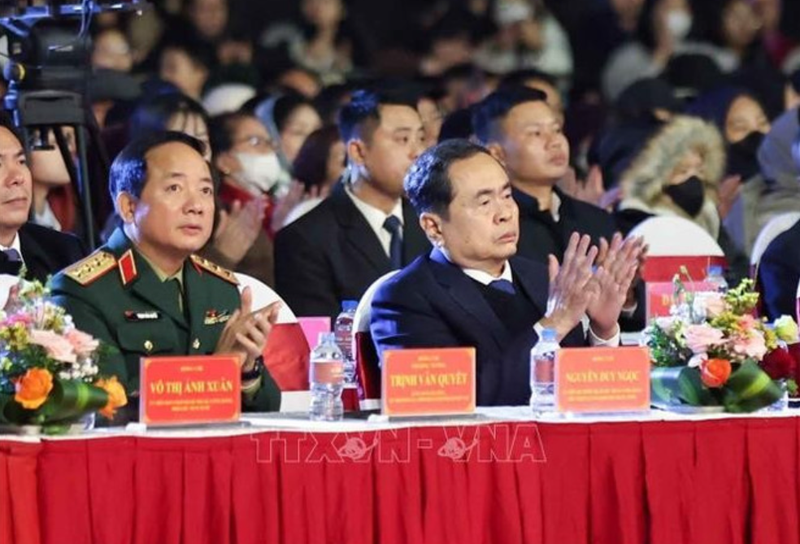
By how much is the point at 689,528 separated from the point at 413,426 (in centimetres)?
61

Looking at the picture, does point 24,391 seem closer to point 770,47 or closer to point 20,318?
point 20,318

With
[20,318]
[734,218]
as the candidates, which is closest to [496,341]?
[20,318]

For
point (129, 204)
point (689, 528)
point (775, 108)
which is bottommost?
point (689, 528)

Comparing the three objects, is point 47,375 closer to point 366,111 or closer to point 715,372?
point 715,372

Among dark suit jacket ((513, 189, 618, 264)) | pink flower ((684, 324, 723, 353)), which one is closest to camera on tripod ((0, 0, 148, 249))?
dark suit jacket ((513, 189, 618, 264))

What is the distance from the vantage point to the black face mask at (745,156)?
8.19 meters

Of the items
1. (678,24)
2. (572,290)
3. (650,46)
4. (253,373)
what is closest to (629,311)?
(572,290)

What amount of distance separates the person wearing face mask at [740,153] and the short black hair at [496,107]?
5.04 feet

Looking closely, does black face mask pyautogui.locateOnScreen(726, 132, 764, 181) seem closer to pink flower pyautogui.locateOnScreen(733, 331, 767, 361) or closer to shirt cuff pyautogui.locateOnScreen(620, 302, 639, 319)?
shirt cuff pyautogui.locateOnScreen(620, 302, 639, 319)

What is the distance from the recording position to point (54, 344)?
391 centimetres

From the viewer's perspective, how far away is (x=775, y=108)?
9.03 metres

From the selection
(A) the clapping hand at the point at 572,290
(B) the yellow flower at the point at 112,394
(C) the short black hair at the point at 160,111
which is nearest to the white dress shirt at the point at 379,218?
(C) the short black hair at the point at 160,111

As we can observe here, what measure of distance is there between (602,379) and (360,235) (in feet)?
7.44

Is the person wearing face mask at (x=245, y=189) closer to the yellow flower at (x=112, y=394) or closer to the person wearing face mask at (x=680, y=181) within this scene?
the person wearing face mask at (x=680, y=181)
